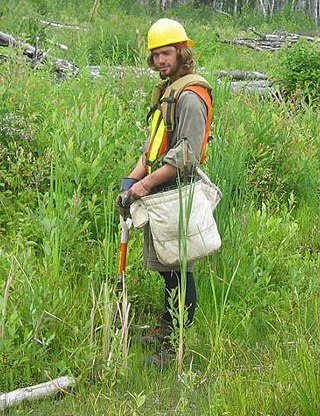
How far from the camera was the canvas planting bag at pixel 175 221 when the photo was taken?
416 cm

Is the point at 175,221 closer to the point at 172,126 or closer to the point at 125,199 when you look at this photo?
the point at 125,199

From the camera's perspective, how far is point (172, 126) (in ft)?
13.7

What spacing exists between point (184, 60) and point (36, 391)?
1930 millimetres

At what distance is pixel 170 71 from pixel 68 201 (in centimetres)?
115

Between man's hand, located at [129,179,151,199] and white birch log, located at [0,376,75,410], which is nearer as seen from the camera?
white birch log, located at [0,376,75,410]

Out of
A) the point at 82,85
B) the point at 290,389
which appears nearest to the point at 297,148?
the point at 82,85

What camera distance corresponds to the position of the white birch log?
368 centimetres

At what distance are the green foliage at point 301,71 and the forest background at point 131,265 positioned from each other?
2.61 metres

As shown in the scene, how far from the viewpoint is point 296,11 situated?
30828 mm

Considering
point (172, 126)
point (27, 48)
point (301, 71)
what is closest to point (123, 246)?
point (172, 126)

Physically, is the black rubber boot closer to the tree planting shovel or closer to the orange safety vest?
the tree planting shovel

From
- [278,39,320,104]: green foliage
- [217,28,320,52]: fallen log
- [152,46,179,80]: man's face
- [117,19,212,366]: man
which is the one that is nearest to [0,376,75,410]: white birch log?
[117,19,212,366]: man

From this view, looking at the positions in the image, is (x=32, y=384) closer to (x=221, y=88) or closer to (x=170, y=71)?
(x=170, y=71)

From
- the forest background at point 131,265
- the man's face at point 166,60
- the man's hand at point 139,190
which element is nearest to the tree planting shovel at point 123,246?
the forest background at point 131,265
